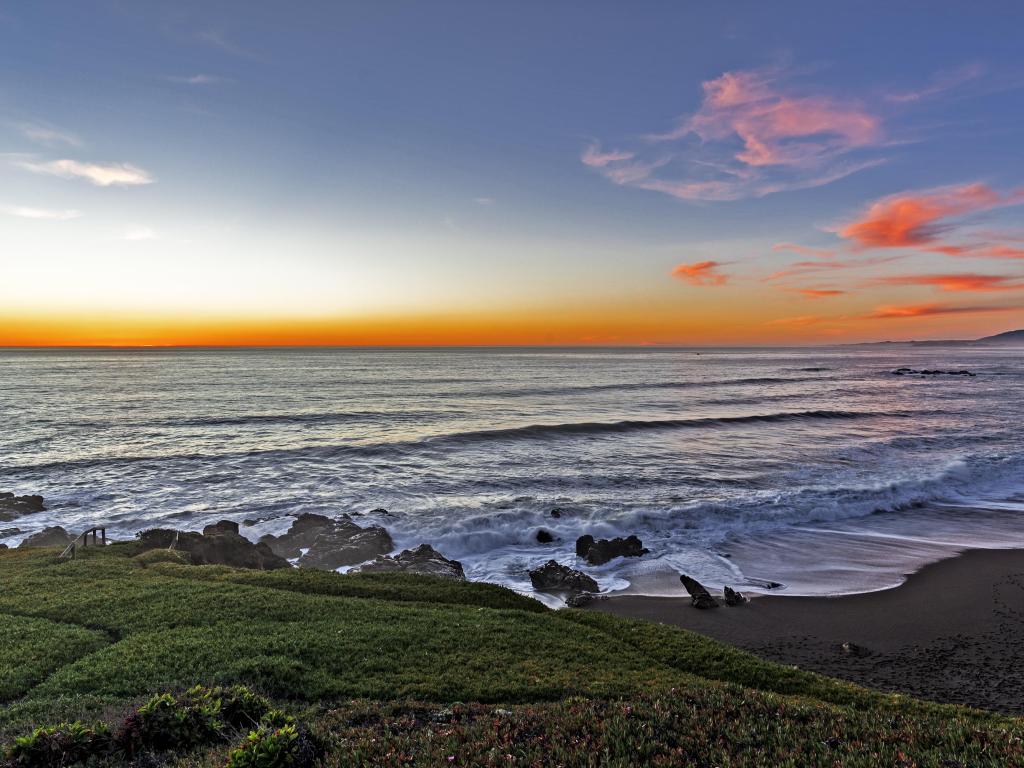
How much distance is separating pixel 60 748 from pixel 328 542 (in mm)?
17843

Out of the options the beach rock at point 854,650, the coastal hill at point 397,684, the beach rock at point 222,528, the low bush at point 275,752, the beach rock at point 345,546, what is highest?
the low bush at point 275,752

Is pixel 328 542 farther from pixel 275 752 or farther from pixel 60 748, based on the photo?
pixel 275 752

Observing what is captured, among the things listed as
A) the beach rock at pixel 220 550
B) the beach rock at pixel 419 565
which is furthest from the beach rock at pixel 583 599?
the beach rock at pixel 220 550

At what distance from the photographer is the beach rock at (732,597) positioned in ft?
57.8

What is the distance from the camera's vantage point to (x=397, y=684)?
9.98 metres

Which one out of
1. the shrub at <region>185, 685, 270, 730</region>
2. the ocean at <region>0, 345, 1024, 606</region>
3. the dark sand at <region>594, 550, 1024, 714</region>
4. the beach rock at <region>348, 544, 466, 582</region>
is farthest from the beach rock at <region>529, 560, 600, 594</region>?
the shrub at <region>185, 685, 270, 730</region>

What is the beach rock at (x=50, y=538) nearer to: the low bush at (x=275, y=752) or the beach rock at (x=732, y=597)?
the low bush at (x=275, y=752)

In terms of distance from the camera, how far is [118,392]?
279 feet

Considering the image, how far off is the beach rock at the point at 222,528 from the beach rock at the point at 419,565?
7.45 meters

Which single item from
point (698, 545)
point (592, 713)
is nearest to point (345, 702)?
point (592, 713)

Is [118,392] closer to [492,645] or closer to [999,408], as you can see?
[492,645]

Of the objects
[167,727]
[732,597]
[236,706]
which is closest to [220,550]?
[236,706]

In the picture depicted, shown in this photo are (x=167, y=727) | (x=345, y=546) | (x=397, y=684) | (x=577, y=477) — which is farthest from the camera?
(x=577, y=477)

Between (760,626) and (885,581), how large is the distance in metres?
6.49
